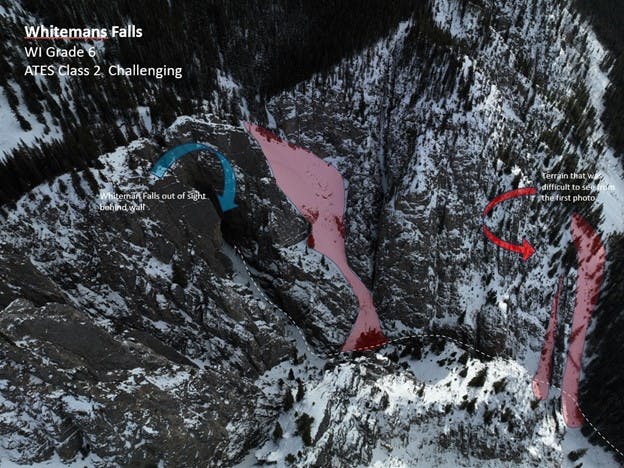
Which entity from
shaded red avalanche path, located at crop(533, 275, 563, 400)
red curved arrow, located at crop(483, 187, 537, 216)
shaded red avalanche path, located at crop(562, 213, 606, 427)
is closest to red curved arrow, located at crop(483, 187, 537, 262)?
red curved arrow, located at crop(483, 187, 537, 216)

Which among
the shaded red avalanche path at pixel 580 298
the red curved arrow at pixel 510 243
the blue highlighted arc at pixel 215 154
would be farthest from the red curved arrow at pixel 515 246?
the blue highlighted arc at pixel 215 154

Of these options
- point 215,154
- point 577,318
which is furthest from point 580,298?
point 215,154

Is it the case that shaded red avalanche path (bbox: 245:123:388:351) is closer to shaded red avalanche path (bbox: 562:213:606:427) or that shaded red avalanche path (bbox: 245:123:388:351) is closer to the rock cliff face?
the rock cliff face

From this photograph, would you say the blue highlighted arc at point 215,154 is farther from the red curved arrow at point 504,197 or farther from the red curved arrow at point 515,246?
the red curved arrow at point 515,246

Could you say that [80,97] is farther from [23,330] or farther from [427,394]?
[427,394]

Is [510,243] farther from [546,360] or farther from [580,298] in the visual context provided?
[546,360]

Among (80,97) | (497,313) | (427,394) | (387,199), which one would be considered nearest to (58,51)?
(80,97)

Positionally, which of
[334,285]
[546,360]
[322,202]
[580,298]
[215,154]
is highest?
[580,298]
